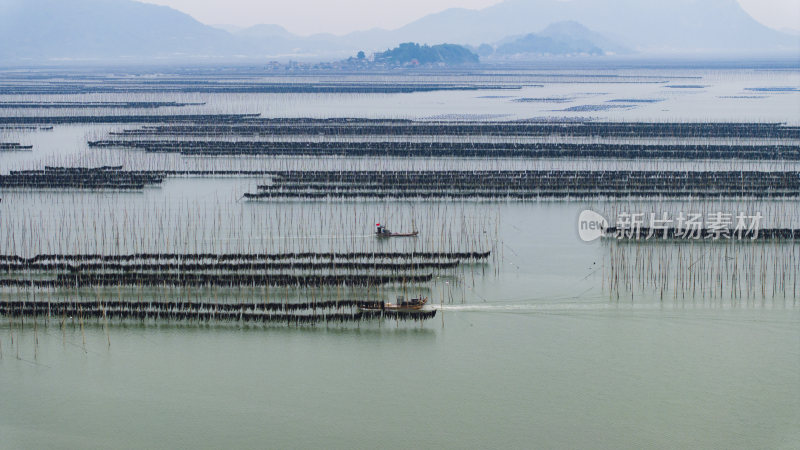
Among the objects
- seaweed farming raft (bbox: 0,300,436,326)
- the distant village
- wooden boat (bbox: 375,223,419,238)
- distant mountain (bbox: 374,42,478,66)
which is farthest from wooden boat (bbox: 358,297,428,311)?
distant mountain (bbox: 374,42,478,66)

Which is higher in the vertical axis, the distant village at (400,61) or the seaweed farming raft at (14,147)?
the distant village at (400,61)

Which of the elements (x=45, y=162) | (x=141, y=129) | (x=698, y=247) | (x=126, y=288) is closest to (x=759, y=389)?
(x=698, y=247)

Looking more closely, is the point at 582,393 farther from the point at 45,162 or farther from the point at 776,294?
the point at 45,162

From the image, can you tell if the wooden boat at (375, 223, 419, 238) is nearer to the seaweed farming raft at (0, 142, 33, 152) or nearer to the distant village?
the seaweed farming raft at (0, 142, 33, 152)

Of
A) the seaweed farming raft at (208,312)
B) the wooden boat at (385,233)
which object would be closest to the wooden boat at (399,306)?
the seaweed farming raft at (208,312)

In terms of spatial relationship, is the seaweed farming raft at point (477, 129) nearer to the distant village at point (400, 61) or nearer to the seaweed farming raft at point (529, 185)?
the seaweed farming raft at point (529, 185)

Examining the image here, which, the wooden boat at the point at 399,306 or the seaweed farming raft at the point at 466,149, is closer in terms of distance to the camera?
the wooden boat at the point at 399,306
